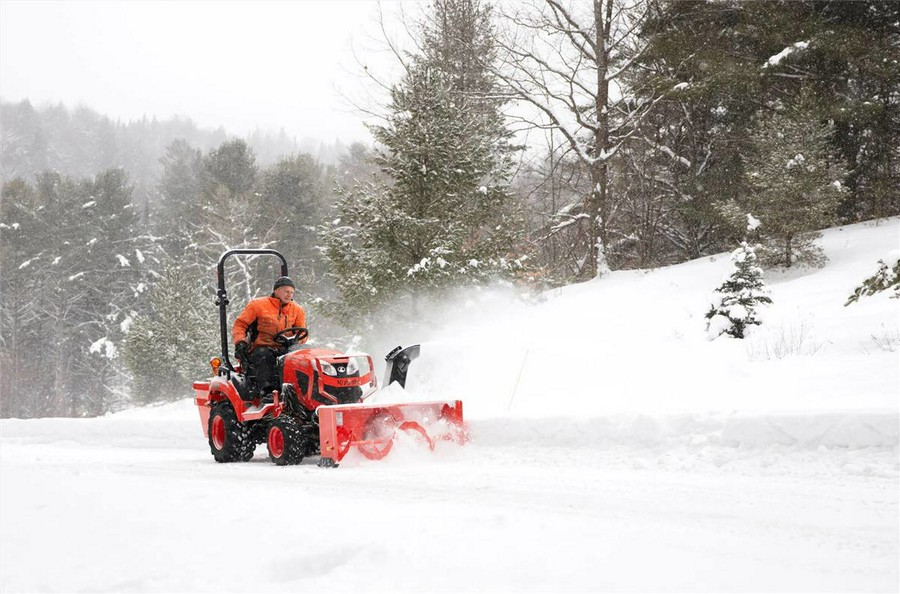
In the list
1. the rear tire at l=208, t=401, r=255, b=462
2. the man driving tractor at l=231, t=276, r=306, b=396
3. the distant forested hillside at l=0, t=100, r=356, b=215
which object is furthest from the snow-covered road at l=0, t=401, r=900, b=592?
Result: the distant forested hillside at l=0, t=100, r=356, b=215

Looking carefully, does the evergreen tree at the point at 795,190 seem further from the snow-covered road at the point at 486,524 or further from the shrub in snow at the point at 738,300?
the snow-covered road at the point at 486,524

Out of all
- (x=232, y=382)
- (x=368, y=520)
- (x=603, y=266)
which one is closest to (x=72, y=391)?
(x=603, y=266)

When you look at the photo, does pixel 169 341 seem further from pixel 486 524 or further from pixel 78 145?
pixel 78 145

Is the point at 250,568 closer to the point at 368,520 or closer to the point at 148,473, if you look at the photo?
the point at 368,520

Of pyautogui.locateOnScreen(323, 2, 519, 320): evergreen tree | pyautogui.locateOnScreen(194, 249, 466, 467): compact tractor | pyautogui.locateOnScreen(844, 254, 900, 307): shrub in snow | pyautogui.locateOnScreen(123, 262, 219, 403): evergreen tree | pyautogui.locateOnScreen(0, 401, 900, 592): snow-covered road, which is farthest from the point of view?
pyautogui.locateOnScreen(123, 262, 219, 403): evergreen tree

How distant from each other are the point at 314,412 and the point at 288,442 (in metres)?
0.43

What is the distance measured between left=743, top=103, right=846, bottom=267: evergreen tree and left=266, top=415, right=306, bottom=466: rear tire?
11.5m

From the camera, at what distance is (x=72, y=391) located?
44.7 m

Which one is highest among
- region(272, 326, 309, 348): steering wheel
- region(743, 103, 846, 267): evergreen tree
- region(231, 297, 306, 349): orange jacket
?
region(743, 103, 846, 267): evergreen tree

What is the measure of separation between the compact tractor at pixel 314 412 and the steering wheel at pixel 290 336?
1 centimetres

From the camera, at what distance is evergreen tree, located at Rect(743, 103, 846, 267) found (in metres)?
15.3

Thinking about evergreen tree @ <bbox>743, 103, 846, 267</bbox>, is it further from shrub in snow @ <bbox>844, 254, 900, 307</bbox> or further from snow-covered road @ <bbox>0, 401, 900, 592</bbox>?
snow-covered road @ <bbox>0, 401, 900, 592</bbox>

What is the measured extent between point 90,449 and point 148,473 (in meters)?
4.38

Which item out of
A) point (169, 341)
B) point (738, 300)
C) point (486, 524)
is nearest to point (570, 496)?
point (486, 524)
